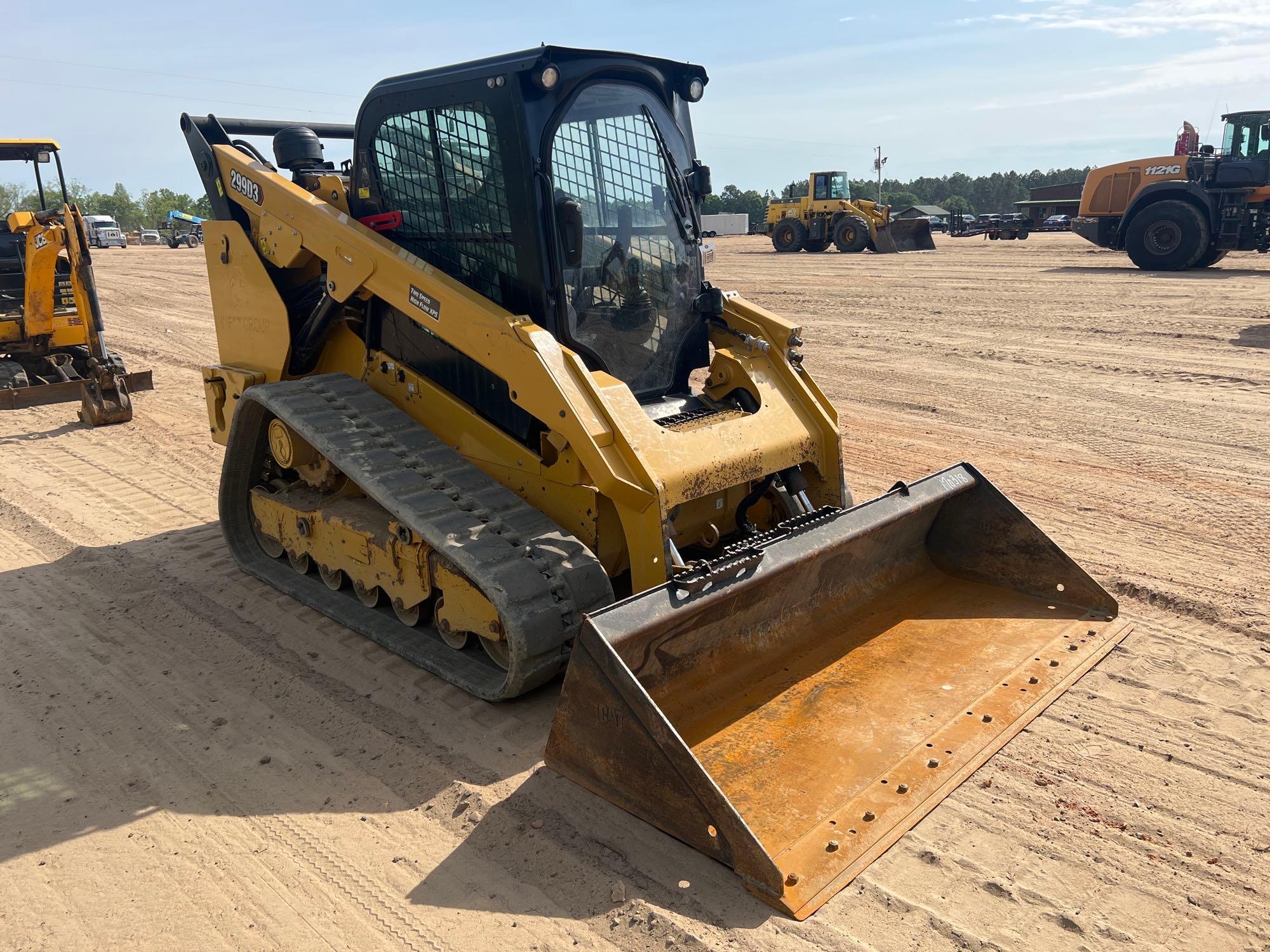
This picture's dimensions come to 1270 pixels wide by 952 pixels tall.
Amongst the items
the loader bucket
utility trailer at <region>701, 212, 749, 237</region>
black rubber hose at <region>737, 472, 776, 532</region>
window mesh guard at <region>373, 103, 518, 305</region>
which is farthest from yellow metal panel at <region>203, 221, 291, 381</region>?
utility trailer at <region>701, 212, 749, 237</region>

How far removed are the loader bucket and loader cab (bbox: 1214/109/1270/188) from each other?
974cm

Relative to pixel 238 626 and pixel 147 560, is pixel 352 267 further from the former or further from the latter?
pixel 147 560

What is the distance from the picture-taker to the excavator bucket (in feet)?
10.2

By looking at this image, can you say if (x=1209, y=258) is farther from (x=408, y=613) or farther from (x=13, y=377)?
(x=13, y=377)

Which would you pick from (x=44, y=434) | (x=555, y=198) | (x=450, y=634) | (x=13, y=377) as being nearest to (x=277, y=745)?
(x=450, y=634)

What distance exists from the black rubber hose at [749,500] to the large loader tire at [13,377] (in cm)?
903

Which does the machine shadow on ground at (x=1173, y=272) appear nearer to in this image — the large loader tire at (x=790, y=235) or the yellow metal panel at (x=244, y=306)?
the large loader tire at (x=790, y=235)

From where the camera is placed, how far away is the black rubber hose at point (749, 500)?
186 inches

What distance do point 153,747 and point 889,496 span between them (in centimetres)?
327

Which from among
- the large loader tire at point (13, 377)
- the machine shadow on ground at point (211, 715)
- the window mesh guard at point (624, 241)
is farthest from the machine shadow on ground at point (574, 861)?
the large loader tire at point (13, 377)

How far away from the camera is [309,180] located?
541 cm

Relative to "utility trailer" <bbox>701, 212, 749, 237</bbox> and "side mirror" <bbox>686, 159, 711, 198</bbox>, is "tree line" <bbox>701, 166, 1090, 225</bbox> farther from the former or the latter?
"side mirror" <bbox>686, 159, 711, 198</bbox>

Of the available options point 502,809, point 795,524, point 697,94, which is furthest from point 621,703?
point 697,94

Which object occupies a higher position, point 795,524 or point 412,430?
point 412,430
